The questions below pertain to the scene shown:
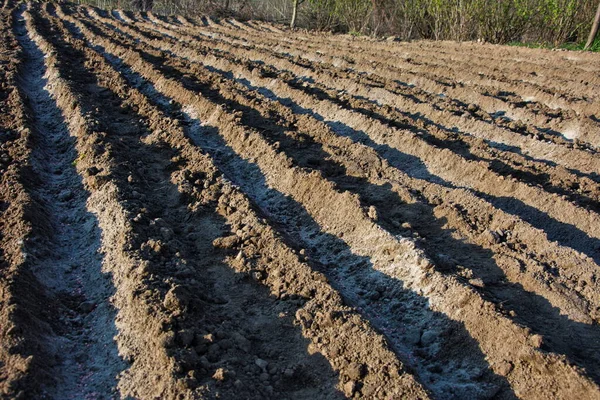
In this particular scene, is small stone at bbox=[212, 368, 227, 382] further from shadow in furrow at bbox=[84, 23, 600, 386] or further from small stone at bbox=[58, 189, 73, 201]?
small stone at bbox=[58, 189, 73, 201]

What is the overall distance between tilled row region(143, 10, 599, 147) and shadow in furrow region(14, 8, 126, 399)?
562 centimetres

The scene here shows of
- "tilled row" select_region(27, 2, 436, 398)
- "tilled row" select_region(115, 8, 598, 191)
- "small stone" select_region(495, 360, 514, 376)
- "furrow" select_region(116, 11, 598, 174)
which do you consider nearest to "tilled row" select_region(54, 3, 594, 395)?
"small stone" select_region(495, 360, 514, 376)

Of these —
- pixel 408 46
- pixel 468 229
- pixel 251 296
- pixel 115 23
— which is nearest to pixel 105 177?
pixel 251 296

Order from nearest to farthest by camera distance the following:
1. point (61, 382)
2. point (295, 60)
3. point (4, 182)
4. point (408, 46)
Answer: point (61, 382)
point (4, 182)
point (295, 60)
point (408, 46)

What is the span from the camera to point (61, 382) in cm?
311

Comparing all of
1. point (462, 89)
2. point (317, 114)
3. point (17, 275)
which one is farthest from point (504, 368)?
point (462, 89)

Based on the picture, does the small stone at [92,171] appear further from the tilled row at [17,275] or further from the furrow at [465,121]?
the furrow at [465,121]

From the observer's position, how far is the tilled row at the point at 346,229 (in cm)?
334

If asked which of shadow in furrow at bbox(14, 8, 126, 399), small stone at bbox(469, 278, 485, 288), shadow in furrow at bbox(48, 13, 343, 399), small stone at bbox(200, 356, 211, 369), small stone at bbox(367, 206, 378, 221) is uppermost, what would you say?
small stone at bbox(367, 206, 378, 221)

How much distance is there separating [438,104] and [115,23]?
14.0 meters

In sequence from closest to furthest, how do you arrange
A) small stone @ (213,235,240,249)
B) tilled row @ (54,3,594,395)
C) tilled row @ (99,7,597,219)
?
tilled row @ (54,3,594,395), small stone @ (213,235,240,249), tilled row @ (99,7,597,219)

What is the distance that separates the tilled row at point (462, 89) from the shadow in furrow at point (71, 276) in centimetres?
562

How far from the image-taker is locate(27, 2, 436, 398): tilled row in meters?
3.10

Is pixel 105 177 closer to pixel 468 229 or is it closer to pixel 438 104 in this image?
Result: pixel 468 229
